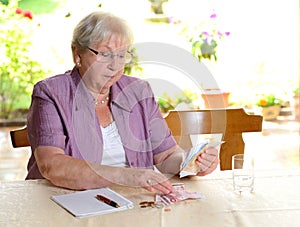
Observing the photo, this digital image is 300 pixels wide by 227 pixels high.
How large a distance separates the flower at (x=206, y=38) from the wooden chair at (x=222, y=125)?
2595 mm

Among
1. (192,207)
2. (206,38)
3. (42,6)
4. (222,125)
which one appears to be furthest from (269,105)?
(192,207)

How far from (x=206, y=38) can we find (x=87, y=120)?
2.98 meters

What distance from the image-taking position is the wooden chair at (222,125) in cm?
216

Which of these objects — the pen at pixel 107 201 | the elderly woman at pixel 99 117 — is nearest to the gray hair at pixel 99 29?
the elderly woman at pixel 99 117

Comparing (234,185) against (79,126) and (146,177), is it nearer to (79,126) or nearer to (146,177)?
(146,177)

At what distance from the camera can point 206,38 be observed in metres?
4.79

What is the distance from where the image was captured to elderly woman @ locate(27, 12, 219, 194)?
5.98 feet

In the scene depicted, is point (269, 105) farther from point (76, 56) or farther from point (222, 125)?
point (76, 56)

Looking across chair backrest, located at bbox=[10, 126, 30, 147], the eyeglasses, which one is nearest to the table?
chair backrest, located at bbox=[10, 126, 30, 147]

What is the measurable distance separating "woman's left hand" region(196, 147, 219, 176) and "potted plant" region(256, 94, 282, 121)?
3.26m

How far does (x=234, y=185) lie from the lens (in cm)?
166

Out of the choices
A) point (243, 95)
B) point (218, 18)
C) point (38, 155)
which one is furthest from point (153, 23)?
point (38, 155)

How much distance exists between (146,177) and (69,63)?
129 inches

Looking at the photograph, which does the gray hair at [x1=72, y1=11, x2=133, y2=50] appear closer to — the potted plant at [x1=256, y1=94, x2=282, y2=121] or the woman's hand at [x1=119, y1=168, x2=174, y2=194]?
the woman's hand at [x1=119, y1=168, x2=174, y2=194]
